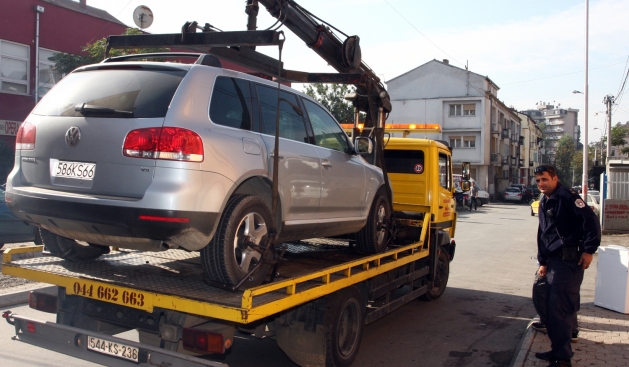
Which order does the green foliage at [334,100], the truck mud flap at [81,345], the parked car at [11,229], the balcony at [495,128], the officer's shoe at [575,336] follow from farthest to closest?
the balcony at [495,128]
the green foliage at [334,100]
the parked car at [11,229]
the officer's shoe at [575,336]
the truck mud flap at [81,345]

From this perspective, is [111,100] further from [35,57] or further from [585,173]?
[585,173]

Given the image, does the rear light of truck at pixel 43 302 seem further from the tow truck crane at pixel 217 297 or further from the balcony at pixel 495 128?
the balcony at pixel 495 128

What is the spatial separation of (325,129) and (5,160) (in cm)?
1479

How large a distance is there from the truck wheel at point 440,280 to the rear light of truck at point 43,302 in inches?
216

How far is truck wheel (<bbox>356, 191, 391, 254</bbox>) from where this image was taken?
6.54m

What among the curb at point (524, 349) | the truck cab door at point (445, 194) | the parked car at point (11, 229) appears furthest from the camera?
the parked car at point (11, 229)

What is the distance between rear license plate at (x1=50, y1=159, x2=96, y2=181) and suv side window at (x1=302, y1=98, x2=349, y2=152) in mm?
2258

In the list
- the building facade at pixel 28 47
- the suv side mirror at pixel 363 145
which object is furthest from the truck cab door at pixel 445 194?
the building facade at pixel 28 47

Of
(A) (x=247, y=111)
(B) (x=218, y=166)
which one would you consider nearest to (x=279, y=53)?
(A) (x=247, y=111)

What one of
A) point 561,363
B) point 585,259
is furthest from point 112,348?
point 585,259

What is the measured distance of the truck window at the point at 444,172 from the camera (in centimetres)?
861

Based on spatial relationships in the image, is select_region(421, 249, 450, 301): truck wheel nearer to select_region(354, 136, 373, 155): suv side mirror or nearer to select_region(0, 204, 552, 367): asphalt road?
select_region(0, 204, 552, 367): asphalt road

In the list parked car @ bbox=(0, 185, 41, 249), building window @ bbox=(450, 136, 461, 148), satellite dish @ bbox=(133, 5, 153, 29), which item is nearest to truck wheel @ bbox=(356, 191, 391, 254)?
satellite dish @ bbox=(133, 5, 153, 29)

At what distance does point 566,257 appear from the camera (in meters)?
5.30
